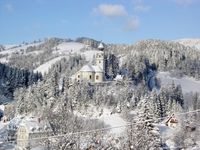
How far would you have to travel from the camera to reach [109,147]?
4331 cm

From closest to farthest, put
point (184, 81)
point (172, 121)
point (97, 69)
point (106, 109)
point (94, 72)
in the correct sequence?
point (172, 121), point (106, 109), point (94, 72), point (97, 69), point (184, 81)

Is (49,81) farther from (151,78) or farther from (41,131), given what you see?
(151,78)

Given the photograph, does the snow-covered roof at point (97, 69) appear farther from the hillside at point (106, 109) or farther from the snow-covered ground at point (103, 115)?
the snow-covered ground at point (103, 115)

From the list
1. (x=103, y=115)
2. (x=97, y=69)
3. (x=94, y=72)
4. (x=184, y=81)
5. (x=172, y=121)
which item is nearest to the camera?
(x=172, y=121)

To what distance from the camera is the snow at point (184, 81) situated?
12888 cm

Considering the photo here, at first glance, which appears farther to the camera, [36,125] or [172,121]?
[172,121]

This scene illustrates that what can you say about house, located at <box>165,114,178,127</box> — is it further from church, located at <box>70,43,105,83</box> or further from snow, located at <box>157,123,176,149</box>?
church, located at <box>70,43,105,83</box>

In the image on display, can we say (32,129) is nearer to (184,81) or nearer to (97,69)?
(97,69)

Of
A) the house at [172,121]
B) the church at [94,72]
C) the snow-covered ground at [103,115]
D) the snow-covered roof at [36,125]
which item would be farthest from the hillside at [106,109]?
the church at [94,72]

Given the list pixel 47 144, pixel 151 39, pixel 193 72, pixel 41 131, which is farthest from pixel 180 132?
pixel 151 39

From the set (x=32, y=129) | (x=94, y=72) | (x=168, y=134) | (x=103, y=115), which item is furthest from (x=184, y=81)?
(x=32, y=129)

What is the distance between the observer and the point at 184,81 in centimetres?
13788

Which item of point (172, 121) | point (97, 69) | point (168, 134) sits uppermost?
point (97, 69)

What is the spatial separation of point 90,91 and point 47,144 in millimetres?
40532
